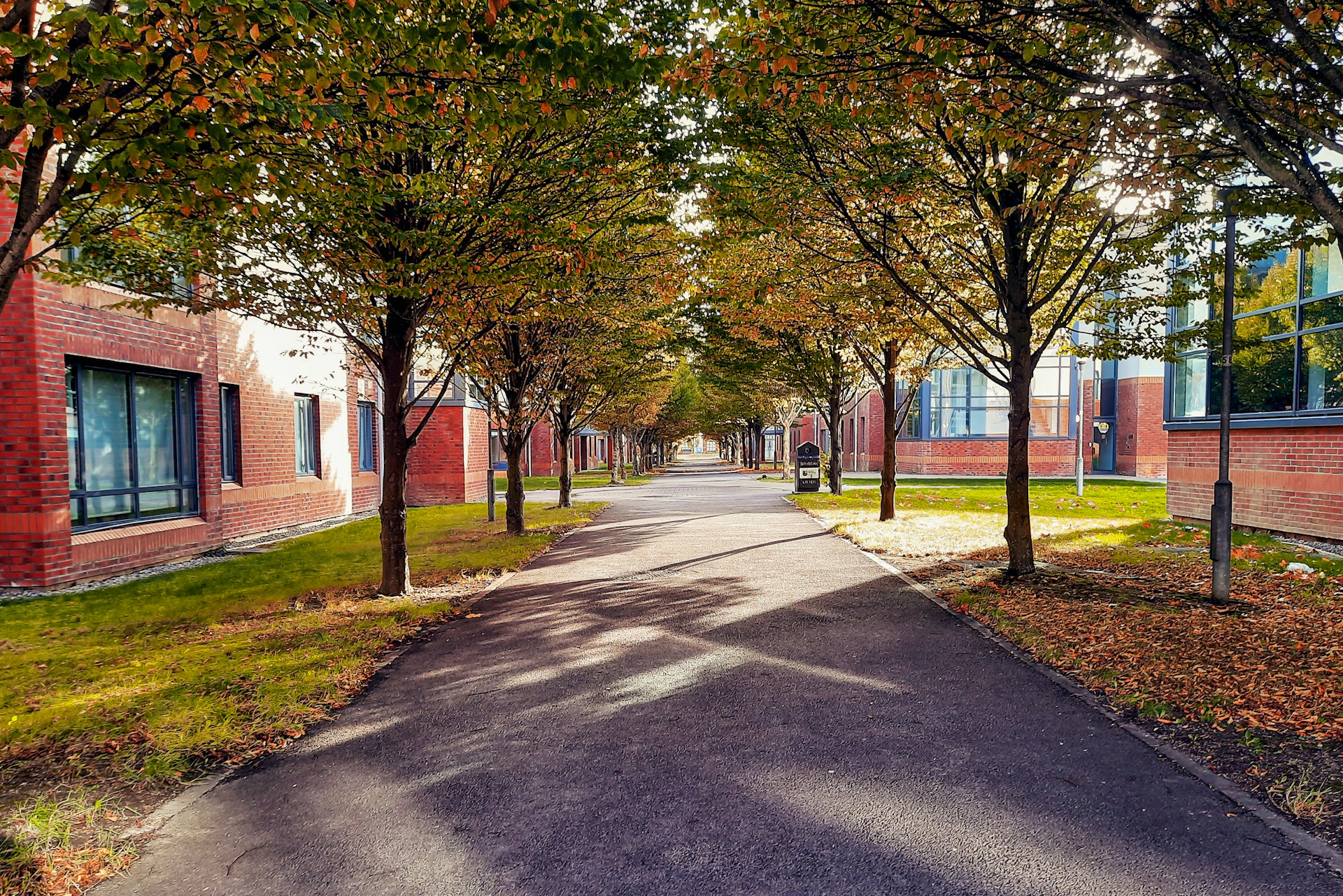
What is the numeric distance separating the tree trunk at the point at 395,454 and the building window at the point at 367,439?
13918 millimetres

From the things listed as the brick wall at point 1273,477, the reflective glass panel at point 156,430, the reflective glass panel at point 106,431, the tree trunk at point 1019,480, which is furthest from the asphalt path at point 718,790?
the brick wall at point 1273,477

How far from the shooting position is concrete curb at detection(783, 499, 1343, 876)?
10.7 ft

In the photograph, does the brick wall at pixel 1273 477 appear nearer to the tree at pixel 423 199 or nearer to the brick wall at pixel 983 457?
the tree at pixel 423 199

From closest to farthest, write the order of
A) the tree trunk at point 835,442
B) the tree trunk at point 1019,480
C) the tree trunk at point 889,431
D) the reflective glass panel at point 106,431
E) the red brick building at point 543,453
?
the tree trunk at point 1019,480 → the reflective glass panel at point 106,431 → the tree trunk at point 889,431 → the tree trunk at point 835,442 → the red brick building at point 543,453

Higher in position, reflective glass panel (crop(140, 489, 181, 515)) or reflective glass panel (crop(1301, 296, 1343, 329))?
reflective glass panel (crop(1301, 296, 1343, 329))

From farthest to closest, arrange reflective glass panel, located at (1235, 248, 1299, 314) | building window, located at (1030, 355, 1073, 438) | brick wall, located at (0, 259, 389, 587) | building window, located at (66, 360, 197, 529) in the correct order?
building window, located at (1030, 355, 1073, 438) < reflective glass panel, located at (1235, 248, 1299, 314) < building window, located at (66, 360, 197, 529) < brick wall, located at (0, 259, 389, 587)

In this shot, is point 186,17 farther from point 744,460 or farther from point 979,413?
point 744,460

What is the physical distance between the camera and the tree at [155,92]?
351cm

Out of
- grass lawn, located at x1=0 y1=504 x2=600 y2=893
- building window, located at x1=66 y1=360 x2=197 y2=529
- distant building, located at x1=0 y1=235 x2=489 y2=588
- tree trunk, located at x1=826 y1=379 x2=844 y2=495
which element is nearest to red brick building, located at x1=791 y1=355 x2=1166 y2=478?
tree trunk, located at x1=826 y1=379 x2=844 y2=495

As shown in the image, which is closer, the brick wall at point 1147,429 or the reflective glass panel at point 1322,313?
the reflective glass panel at point 1322,313

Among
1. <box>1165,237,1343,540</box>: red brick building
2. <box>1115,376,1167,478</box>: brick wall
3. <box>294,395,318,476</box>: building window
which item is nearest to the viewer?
<box>1165,237,1343,540</box>: red brick building

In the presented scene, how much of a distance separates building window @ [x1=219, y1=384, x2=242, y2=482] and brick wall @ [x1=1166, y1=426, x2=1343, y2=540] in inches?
699

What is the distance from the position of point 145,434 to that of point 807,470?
1958 centimetres

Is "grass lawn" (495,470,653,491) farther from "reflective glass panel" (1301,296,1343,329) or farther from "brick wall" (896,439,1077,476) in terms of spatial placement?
"reflective glass panel" (1301,296,1343,329)
